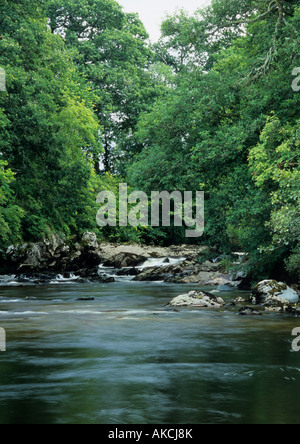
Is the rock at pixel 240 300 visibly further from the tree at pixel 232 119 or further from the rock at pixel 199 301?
the tree at pixel 232 119

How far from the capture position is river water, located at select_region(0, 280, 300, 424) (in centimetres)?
638

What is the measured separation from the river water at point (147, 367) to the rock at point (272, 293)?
2.22 meters

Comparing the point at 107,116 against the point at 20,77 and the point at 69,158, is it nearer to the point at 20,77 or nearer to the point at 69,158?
the point at 69,158

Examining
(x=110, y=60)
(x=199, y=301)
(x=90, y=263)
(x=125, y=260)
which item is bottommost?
(x=199, y=301)

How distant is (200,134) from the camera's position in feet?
64.3

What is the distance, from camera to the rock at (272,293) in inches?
654

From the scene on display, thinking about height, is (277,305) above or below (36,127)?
A: below

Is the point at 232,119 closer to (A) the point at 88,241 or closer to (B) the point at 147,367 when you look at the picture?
(B) the point at 147,367

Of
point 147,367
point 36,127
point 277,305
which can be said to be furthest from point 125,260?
point 147,367

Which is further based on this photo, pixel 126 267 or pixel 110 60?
pixel 110 60

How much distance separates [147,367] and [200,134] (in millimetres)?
12263

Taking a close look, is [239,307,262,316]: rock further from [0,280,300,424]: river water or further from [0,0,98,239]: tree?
[0,0,98,239]: tree

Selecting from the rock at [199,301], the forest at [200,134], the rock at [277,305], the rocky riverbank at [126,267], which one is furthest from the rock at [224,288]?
the rock at [277,305]

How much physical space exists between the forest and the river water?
3.57m
